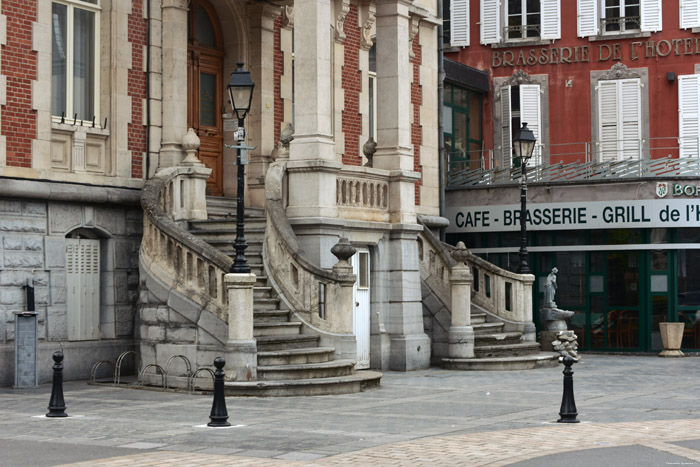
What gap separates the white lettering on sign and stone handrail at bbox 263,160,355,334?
995cm

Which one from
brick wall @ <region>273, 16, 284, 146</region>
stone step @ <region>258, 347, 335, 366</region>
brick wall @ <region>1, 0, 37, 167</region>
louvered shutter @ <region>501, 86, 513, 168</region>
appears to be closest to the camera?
stone step @ <region>258, 347, 335, 366</region>

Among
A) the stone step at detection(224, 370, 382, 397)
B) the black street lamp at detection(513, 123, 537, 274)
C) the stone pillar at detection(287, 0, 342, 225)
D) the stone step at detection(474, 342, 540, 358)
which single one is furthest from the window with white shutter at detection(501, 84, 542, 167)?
the stone step at detection(224, 370, 382, 397)

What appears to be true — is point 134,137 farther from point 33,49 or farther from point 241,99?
point 241,99

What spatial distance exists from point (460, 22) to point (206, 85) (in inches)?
419

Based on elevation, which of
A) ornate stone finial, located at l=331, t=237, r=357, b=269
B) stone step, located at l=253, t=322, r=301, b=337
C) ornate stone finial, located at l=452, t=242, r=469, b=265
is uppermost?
ornate stone finial, located at l=452, t=242, r=469, b=265

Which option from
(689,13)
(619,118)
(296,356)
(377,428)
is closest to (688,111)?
(619,118)

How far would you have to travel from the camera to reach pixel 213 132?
22156 mm

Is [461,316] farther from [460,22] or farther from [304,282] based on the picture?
[460,22]

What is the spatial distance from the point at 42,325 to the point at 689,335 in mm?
14653

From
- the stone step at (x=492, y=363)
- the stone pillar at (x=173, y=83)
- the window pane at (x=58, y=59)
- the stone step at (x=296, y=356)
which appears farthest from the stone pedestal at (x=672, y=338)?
the window pane at (x=58, y=59)

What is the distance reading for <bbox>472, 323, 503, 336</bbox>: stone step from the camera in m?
22.8

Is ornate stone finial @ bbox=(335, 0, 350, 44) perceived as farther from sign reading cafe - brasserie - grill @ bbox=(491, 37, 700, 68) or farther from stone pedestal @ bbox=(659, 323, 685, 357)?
stone pedestal @ bbox=(659, 323, 685, 357)

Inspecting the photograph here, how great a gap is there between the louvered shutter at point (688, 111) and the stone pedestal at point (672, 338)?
479 centimetres

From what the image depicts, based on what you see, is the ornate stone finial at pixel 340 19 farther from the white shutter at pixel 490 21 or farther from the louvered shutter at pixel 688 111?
the louvered shutter at pixel 688 111
